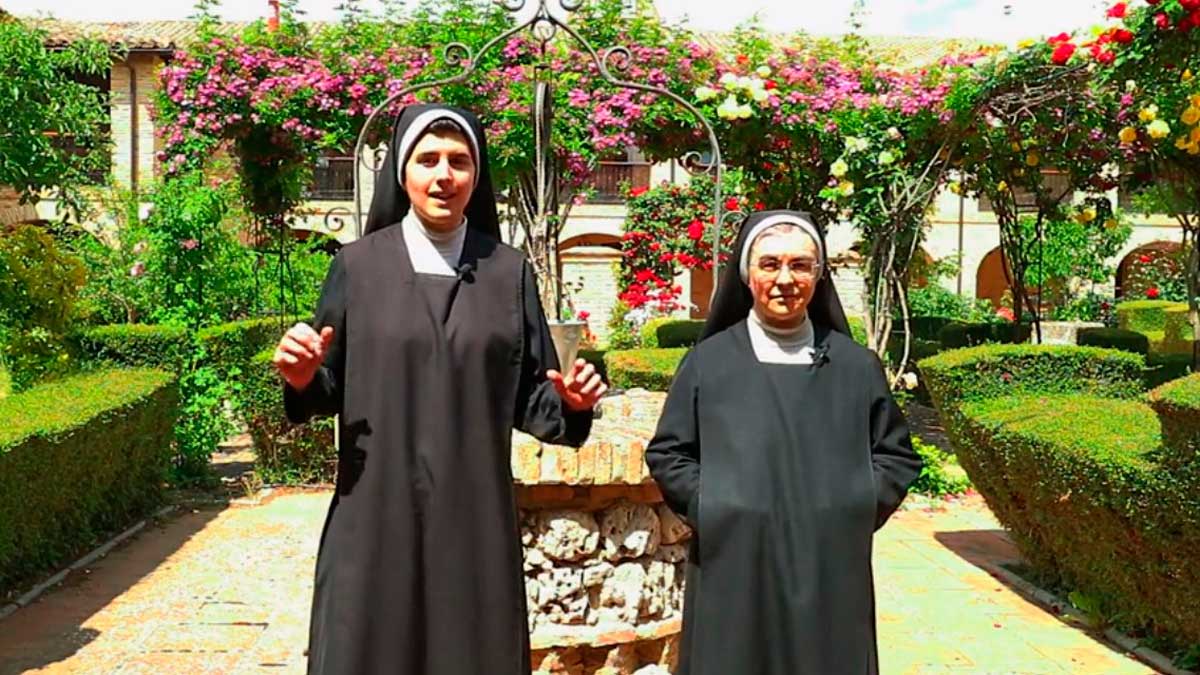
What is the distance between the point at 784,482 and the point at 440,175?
1.04 metres

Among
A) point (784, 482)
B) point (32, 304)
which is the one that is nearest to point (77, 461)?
point (32, 304)

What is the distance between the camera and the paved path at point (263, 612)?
187 inches

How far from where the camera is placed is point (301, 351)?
238 centimetres

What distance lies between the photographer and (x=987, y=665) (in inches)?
184

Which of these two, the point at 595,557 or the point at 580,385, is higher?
the point at 580,385

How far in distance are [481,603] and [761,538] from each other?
65 cm

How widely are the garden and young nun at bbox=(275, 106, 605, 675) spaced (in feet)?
10.4

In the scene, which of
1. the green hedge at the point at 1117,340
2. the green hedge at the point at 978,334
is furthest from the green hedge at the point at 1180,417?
the green hedge at the point at 1117,340

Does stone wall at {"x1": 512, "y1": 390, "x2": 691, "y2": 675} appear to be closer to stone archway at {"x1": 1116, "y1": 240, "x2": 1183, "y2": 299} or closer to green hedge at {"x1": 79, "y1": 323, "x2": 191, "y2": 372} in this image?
green hedge at {"x1": 79, "y1": 323, "x2": 191, "y2": 372}

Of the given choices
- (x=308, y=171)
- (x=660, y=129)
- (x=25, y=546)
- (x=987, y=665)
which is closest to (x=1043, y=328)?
(x=660, y=129)

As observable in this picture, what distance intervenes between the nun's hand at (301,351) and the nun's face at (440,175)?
1.19ft

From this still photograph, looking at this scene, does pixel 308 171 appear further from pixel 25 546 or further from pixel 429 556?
pixel 429 556

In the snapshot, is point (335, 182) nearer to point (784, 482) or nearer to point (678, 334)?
point (678, 334)

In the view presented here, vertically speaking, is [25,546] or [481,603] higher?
[481,603]
